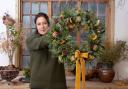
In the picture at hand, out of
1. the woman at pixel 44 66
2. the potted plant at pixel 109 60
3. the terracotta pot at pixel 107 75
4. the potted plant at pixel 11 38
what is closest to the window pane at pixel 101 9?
the potted plant at pixel 109 60

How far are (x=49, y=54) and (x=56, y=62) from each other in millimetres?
83

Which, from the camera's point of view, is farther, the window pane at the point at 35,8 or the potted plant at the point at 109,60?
the window pane at the point at 35,8

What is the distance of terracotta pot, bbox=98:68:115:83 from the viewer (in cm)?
416

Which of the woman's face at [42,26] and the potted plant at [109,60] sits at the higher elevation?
the woman's face at [42,26]

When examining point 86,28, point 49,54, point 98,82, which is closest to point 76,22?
point 86,28

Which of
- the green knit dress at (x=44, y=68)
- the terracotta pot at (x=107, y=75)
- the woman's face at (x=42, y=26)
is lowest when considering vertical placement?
the terracotta pot at (x=107, y=75)

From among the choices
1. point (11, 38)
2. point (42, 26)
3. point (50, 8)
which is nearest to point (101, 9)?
point (50, 8)

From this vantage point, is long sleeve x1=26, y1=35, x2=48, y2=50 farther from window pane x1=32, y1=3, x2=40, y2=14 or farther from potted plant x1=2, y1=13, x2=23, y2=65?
window pane x1=32, y1=3, x2=40, y2=14

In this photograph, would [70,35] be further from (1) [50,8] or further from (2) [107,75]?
(1) [50,8]

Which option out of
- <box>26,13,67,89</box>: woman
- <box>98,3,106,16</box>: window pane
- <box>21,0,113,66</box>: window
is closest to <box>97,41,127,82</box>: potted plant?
<box>21,0,113,66</box>: window

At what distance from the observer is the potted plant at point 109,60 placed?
164 inches

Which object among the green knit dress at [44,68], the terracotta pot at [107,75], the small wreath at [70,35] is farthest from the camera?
the terracotta pot at [107,75]

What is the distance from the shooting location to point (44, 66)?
2539 millimetres

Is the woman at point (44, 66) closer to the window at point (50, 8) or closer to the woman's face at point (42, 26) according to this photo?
the woman's face at point (42, 26)
